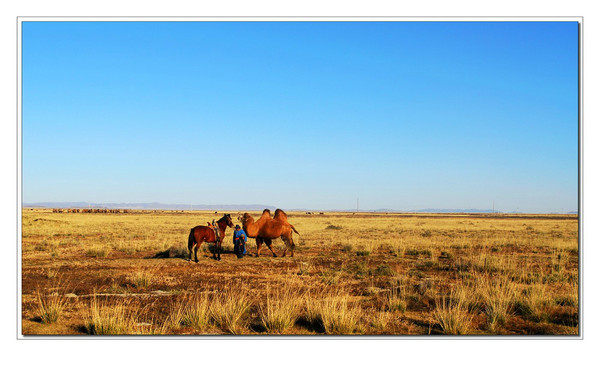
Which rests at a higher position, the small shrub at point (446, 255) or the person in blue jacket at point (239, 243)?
the person in blue jacket at point (239, 243)

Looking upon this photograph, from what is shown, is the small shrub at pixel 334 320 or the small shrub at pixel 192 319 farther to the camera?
the small shrub at pixel 192 319

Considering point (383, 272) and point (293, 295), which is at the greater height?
point (293, 295)

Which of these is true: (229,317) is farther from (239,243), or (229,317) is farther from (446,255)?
(446,255)

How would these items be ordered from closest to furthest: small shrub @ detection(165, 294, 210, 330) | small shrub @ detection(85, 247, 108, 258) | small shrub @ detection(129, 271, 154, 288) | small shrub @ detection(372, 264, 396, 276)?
small shrub @ detection(165, 294, 210, 330) → small shrub @ detection(129, 271, 154, 288) → small shrub @ detection(372, 264, 396, 276) → small shrub @ detection(85, 247, 108, 258)

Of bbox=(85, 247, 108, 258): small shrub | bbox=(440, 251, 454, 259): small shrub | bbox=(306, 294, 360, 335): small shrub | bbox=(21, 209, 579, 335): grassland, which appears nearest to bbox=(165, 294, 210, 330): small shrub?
bbox=(21, 209, 579, 335): grassland

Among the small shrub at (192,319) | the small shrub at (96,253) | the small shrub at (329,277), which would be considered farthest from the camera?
the small shrub at (96,253)

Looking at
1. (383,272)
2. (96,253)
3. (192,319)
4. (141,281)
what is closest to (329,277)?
(383,272)

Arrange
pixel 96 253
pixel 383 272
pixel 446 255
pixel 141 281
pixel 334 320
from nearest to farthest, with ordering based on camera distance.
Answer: pixel 334 320 < pixel 141 281 < pixel 383 272 < pixel 96 253 < pixel 446 255

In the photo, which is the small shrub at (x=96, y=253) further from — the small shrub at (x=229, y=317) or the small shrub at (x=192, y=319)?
the small shrub at (x=229, y=317)

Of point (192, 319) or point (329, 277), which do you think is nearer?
point (192, 319)

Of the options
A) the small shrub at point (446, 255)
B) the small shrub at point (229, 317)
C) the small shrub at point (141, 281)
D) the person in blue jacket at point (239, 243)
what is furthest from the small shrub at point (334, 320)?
the small shrub at point (446, 255)

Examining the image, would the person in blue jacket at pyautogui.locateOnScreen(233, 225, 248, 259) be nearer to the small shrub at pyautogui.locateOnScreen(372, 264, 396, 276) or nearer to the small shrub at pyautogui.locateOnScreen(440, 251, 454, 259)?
the small shrub at pyautogui.locateOnScreen(372, 264, 396, 276)
